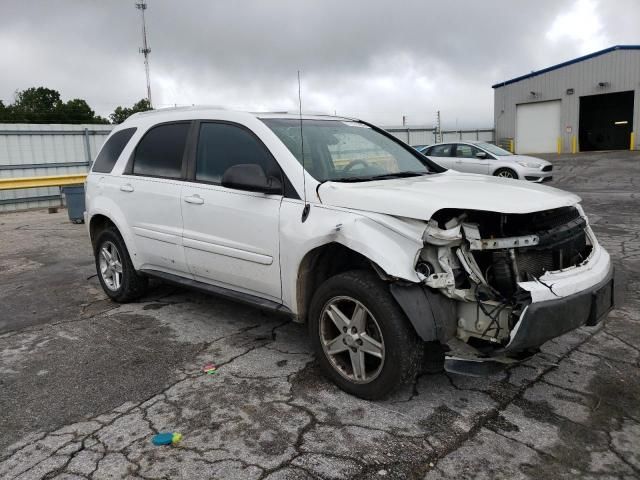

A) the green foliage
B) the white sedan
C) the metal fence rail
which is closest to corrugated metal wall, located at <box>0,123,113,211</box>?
the metal fence rail

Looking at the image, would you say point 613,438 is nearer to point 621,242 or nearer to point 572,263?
point 572,263

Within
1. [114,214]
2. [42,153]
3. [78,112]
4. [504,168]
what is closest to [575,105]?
[504,168]

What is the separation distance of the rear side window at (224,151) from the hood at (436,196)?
690 mm

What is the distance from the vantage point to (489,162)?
51.0 feet

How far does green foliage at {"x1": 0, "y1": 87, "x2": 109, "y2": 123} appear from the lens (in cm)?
4669

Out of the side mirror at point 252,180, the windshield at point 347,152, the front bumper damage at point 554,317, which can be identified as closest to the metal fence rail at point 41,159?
the windshield at point 347,152

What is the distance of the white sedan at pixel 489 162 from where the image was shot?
596 inches

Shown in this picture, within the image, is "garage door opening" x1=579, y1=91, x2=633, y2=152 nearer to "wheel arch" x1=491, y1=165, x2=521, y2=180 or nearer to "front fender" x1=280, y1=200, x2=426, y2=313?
"wheel arch" x1=491, y1=165, x2=521, y2=180

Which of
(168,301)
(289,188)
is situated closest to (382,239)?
(289,188)

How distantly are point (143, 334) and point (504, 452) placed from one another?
9.93 feet

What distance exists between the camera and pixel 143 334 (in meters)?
4.54

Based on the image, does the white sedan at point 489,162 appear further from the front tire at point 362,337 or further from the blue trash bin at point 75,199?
the front tire at point 362,337

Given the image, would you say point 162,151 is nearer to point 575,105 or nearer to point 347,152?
point 347,152

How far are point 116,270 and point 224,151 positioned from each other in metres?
1.98
